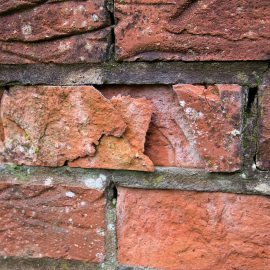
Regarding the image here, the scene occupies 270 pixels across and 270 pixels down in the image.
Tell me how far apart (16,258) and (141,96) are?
1.10 feet

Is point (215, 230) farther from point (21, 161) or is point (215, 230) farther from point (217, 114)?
point (21, 161)

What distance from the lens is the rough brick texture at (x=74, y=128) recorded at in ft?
1.86

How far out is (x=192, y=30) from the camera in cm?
52

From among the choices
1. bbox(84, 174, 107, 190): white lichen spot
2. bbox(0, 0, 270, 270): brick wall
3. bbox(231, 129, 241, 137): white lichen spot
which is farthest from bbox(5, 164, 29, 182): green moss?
bbox(231, 129, 241, 137): white lichen spot

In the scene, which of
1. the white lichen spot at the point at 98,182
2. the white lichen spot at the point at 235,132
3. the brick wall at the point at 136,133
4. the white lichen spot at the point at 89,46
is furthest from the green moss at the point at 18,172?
the white lichen spot at the point at 235,132

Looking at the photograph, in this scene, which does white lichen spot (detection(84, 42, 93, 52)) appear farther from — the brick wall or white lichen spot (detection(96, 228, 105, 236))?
white lichen spot (detection(96, 228, 105, 236))

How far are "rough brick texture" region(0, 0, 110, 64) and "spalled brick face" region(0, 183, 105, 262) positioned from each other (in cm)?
20

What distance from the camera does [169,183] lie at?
1.92ft

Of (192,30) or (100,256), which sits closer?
(192,30)

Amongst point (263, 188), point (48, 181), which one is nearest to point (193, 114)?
point (263, 188)

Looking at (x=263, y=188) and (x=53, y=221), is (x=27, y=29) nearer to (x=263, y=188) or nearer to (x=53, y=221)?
(x=53, y=221)

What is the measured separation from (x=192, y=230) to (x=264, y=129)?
18 centimetres

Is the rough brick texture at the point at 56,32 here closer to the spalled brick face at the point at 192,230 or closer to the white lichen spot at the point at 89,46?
the white lichen spot at the point at 89,46

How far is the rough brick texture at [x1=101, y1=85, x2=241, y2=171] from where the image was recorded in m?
0.54
